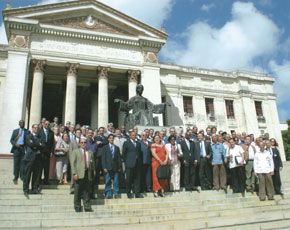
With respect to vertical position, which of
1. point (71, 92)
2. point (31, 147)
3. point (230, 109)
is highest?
point (230, 109)

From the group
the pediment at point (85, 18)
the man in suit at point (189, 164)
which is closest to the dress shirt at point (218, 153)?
the man in suit at point (189, 164)

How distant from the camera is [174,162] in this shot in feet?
27.2

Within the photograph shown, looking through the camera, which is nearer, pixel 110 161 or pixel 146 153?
pixel 110 161

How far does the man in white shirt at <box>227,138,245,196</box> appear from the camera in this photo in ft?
27.0

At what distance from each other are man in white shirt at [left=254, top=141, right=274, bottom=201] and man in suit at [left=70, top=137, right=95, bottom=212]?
516 centimetres

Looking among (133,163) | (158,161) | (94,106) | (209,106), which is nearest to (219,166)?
(158,161)

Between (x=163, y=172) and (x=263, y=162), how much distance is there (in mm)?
3306

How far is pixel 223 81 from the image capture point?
92.8 ft

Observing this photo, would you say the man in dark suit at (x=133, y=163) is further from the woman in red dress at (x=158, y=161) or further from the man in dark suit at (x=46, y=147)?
the man in dark suit at (x=46, y=147)

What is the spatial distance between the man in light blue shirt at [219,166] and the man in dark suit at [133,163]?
2.53 m

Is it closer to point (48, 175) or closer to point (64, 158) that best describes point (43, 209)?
point (48, 175)

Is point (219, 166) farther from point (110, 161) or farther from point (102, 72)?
point (102, 72)

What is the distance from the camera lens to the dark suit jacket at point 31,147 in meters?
7.02

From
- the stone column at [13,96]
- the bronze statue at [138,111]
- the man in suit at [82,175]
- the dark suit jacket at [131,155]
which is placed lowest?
the man in suit at [82,175]
